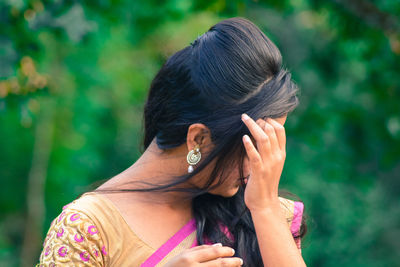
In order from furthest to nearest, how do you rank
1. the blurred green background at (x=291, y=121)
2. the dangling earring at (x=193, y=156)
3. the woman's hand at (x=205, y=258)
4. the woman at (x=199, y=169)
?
the blurred green background at (x=291, y=121) < the dangling earring at (x=193, y=156) < the woman at (x=199, y=169) < the woman's hand at (x=205, y=258)

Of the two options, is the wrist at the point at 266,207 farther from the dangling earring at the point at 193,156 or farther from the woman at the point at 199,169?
the dangling earring at the point at 193,156

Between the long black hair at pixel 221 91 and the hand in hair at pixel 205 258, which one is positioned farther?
the long black hair at pixel 221 91

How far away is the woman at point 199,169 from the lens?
1.84 metres

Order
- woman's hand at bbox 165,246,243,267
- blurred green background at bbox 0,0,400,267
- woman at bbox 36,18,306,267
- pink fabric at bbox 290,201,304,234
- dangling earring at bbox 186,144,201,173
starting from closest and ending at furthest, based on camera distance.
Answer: woman's hand at bbox 165,246,243,267, woman at bbox 36,18,306,267, dangling earring at bbox 186,144,201,173, pink fabric at bbox 290,201,304,234, blurred green background at bbox 0,0,400,267

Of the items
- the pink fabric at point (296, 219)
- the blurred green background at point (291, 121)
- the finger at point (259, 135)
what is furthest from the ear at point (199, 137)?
the blurred green background at point (291, 121)

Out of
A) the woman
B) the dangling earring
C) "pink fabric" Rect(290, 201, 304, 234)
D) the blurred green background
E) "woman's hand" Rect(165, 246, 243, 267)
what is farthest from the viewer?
the blurred green background

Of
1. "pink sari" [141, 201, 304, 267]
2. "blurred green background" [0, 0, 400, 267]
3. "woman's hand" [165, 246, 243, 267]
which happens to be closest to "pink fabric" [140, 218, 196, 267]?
"pink sari" [141, 201, 304, 267]

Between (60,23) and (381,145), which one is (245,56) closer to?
(60,23)

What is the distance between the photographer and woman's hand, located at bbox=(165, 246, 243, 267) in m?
1.73

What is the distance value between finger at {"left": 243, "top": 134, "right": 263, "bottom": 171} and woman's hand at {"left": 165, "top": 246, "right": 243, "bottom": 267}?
29 cm

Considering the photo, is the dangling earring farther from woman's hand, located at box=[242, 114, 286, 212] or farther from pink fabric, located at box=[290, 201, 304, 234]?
pink fabric, located at box=[290, 201, 304, 234]

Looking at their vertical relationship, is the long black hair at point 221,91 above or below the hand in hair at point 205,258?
above

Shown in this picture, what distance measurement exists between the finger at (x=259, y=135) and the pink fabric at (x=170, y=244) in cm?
42

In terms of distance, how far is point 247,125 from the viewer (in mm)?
1830
